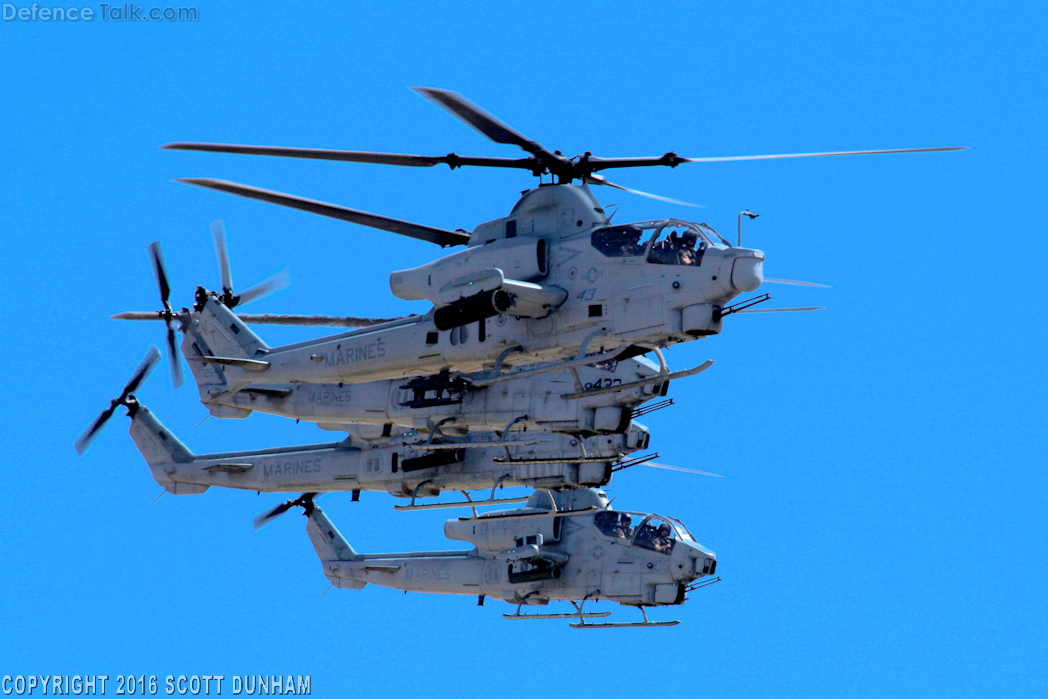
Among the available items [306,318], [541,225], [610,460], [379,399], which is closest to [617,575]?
[610,460]

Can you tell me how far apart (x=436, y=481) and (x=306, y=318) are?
5.62 meters

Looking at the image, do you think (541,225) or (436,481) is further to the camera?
(436,481)

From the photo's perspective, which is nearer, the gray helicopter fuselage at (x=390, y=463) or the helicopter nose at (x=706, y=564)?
the gray helicopter fuselage at (x=390, y=463)

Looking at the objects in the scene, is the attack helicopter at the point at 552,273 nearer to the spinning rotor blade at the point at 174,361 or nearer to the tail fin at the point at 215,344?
the tail fin at the point at 215,344

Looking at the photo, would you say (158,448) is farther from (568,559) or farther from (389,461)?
(568,559)

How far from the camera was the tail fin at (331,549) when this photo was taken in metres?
44.5

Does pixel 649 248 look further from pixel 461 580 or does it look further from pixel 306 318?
pixel 461 580

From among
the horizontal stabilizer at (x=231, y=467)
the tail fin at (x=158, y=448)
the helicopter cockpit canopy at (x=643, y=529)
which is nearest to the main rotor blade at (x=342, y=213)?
the helicopter cockpit canopy at (x=643, y=529)

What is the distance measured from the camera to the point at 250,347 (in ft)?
116

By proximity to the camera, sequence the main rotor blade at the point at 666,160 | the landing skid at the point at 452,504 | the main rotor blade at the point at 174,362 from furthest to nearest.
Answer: the main rotor blade at the point at 174,362
the landing skid at the point at 452,504
the main rotor blade at the point at 666,160

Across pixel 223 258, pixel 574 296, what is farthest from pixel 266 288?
pixel 574 296

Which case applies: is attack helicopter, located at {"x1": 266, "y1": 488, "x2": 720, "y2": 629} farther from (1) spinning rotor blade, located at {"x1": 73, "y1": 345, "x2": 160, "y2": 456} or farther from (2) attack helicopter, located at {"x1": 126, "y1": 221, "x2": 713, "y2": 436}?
(1) spinning rotor blade, located at {"x1": 73, "y1": 345, "x2": 160, "y2": 456}

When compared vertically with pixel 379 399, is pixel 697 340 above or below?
below

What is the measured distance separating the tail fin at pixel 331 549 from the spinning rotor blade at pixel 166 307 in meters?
9.26
